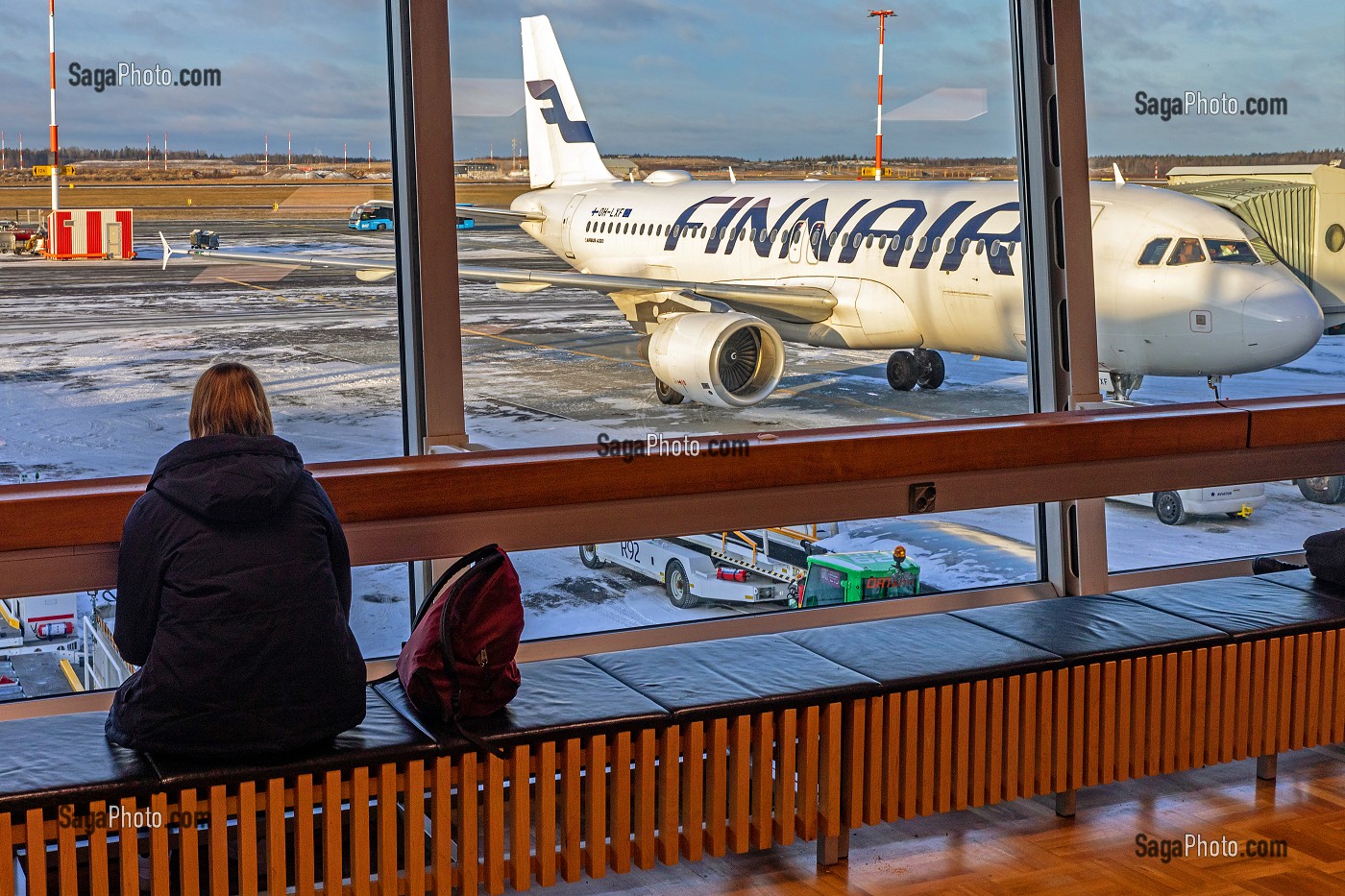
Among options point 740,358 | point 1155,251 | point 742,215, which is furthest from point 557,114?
point 1155,251

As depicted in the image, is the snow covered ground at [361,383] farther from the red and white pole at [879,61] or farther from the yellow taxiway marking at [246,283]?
the red and white pole at [879,61]

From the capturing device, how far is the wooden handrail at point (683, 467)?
209cm

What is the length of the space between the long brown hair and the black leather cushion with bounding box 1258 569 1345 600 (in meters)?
2.36

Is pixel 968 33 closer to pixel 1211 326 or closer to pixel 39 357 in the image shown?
pixel 1211 326

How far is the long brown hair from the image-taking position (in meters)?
1.81

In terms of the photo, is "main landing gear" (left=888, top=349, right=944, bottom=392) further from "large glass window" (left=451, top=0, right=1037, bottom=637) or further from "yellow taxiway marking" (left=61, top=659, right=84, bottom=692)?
"yellow taxiway marking" (left=61, top=659, right=84, bottom=692)

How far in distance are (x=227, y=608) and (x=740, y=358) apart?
91.3 inches

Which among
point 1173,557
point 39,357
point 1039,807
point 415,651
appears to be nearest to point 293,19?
point 39,357

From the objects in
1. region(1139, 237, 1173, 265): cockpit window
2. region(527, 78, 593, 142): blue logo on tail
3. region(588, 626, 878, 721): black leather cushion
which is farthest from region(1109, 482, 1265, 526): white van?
region(527, 78, 593, 142): blue logo on tail

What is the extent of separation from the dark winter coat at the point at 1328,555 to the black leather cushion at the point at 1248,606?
0.09 m

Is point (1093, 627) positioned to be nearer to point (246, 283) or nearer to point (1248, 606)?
point (1248, 606)

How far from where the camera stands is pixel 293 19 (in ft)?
9.34

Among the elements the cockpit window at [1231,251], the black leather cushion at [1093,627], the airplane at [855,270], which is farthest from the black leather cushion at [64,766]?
the cockpit window at [1231,251]

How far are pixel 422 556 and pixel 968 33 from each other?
2237 mm
